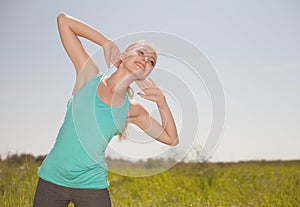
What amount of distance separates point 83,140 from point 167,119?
0.40 meters

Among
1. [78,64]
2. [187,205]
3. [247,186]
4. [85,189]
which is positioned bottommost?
[247,186]

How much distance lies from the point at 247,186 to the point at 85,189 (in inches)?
150

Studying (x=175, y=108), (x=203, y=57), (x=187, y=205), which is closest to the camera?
(x=203, y=57)

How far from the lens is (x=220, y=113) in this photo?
6.31ft

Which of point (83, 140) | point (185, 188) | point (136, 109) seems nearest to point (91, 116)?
point (83, 140)

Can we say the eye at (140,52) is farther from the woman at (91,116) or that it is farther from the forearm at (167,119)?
the forearm at (167,119)

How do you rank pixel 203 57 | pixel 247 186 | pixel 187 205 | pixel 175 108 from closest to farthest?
1. pixel 203 57
2. pixel 175 108
3. pixel 187 205
4. pixel 247 186

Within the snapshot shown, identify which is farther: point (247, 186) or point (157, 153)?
point (247, 186)

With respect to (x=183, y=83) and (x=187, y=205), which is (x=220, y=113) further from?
(x=187, y=205)

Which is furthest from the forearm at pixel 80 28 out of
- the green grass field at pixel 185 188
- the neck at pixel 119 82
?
the green grass field at pixel 185 188

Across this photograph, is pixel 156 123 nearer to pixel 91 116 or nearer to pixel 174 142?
pixel 174 142

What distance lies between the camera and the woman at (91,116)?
72.2 inches

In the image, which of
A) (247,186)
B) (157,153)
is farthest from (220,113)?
(247,186)

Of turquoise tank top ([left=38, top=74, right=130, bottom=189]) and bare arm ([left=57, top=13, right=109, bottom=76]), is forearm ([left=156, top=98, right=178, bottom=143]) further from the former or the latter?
bare arm ([left=57, top=13, right=109, bottom=76])
